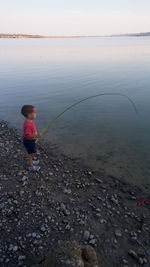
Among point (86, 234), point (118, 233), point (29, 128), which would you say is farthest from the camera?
point (29, 128)

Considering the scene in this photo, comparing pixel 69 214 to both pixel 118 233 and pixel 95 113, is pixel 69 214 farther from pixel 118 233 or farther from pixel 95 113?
pixel 95 113

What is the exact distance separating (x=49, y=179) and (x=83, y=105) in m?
8.52

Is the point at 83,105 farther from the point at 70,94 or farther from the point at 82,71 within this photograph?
the point at 82,71

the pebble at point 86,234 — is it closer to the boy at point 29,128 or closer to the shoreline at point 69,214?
the shoreline at point 69,214

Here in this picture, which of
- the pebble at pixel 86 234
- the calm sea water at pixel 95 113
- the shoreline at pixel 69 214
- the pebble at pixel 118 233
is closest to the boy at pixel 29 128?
the shoreline at pixel 69 214

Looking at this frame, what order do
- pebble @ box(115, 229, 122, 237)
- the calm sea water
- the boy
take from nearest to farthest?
pebble @ box(115, 229, 122, 237), the boy, the calm sea water

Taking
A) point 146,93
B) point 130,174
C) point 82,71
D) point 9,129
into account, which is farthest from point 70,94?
point 130,174

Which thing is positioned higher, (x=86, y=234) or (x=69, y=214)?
(x=69, y=214)

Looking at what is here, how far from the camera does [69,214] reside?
527 cm

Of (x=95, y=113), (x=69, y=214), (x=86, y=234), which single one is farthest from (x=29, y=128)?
(x=95, y=113)

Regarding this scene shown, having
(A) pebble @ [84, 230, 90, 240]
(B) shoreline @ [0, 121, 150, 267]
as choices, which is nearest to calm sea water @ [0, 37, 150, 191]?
(B) shoreline @ [0, 121, 150, 267]

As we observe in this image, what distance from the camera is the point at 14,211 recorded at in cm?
525

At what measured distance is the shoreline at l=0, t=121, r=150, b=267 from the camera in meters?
4.38

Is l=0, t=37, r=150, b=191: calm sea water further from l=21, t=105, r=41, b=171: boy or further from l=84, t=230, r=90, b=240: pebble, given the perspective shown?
l=84, t=230, r=90, b=240: pebble
